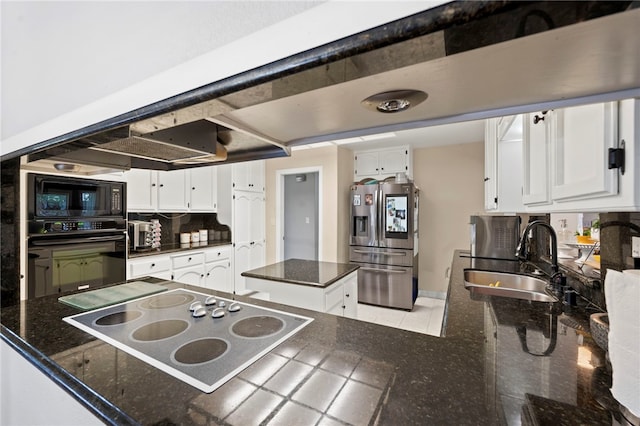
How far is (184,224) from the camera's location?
12.8ft

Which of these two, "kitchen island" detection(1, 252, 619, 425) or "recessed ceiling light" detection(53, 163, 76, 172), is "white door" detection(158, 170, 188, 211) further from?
"kitchen island" detection(1, 252, 619, 425)

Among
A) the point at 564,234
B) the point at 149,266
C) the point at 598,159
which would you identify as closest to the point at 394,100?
the point at 598,159

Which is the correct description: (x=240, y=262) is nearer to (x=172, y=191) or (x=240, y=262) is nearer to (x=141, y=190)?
(x=172, y=191)

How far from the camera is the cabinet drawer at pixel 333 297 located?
183cm

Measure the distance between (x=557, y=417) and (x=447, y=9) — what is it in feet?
2.59

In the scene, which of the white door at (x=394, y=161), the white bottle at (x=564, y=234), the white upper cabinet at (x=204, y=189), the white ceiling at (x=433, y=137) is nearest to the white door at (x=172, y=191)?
the white upper cabinet at (x=204, y=189)

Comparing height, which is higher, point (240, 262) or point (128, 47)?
point (128, 47)

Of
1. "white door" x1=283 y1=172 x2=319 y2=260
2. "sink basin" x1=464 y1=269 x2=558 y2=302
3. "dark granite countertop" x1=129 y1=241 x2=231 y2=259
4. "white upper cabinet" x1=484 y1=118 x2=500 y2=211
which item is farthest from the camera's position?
"white door" x1=283 y1=172 x2=319 y2=260

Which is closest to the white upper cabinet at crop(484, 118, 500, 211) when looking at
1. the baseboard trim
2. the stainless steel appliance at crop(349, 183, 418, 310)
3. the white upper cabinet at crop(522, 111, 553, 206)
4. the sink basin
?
the sink basin

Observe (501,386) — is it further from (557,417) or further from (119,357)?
(119,357)

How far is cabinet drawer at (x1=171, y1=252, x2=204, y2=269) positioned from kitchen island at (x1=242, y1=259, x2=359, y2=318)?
4.96 feet

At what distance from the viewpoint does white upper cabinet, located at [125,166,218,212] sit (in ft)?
9.55

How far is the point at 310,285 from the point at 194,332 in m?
0.91

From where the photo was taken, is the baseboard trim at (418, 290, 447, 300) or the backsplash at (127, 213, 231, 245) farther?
the baseboard trim at (418, 290, 447, 300)
